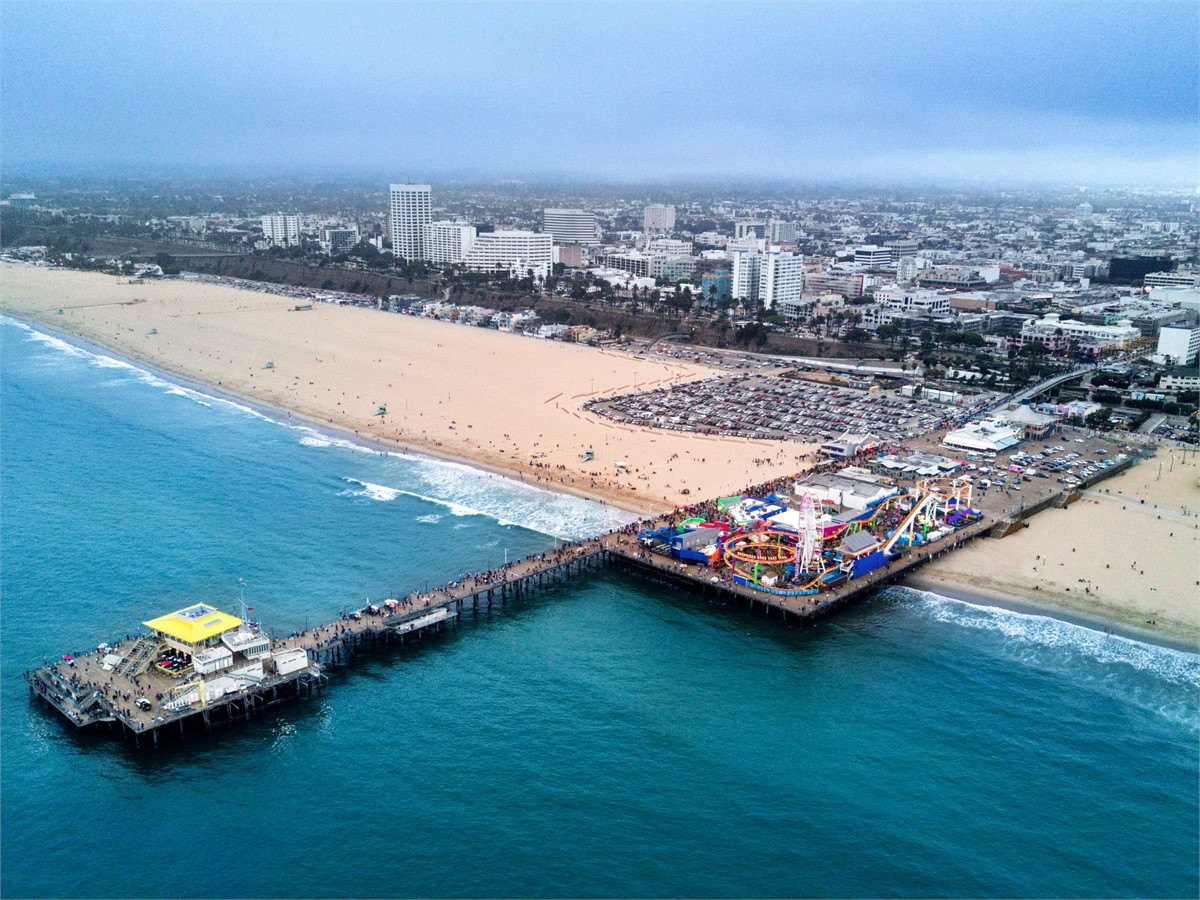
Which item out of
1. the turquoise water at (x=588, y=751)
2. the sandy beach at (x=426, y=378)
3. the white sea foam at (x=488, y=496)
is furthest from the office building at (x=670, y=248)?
the turquoise water at (x=588, y=751)

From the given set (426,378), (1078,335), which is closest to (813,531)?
(426,378)


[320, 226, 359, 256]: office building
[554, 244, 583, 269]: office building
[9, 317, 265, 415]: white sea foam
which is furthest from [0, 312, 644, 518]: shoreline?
[554, 244, 583, 269]: office building

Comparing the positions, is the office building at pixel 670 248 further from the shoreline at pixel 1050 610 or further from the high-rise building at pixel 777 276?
the shoreline at pixel 1050 610

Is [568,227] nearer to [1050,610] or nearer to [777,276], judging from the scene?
[777,276]

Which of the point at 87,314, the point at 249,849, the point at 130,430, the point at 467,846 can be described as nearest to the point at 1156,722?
the point at 467,846

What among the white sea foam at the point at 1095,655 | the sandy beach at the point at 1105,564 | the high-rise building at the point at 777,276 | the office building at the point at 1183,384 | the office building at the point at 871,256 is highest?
the office building at the point at 871,256

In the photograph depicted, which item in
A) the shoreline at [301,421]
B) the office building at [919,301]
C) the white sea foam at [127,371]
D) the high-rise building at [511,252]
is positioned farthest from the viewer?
the high-rise building at [511,252]

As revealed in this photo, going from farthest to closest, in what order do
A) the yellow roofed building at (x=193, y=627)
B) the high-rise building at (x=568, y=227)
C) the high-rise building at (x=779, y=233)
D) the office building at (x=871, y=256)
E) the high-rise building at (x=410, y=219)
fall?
the high-rise building at (x=779, y=233) < the high-rise building at (x=568, y=227) < the high-rise building at (x=410, y=219) < the office building at (x=871, y=256) < the yellow roofed building at (x=193, y=627)
